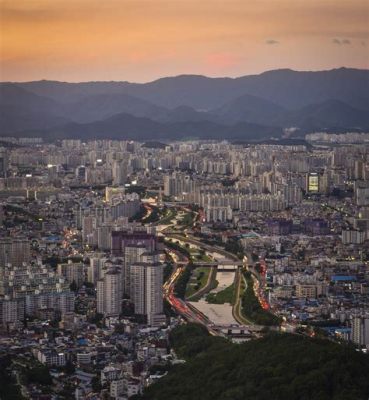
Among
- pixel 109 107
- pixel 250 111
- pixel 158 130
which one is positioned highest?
pixel 109 107

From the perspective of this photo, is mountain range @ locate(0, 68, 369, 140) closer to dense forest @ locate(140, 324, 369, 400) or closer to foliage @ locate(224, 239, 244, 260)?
Answer: foliage @ locate(224, 239, 244, 260)

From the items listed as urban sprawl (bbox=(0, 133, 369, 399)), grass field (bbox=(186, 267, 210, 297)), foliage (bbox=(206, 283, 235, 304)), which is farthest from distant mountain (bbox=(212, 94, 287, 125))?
foliage (bbox=(206, 283, 235, 304))

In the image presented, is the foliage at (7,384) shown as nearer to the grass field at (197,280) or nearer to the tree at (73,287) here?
the tree at (73,287)

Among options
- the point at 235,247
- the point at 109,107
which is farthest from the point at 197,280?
the point at 109,107

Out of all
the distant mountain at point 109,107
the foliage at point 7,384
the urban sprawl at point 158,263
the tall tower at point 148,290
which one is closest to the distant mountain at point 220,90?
the distant mountain at point 109,107

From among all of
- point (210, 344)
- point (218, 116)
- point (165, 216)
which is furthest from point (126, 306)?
point (218, 116)

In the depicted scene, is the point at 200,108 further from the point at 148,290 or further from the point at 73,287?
the point at 148,290

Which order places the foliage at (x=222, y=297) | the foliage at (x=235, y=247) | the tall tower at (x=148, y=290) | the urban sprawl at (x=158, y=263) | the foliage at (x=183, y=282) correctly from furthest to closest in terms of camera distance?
the foliage at (x=235, y=247)
the foliage at (x=183, y=282)
the foliage at (x=222, y=297)
the tall tower at (x=148, y=290)
the urban sprawl at (x=158, y=263)
